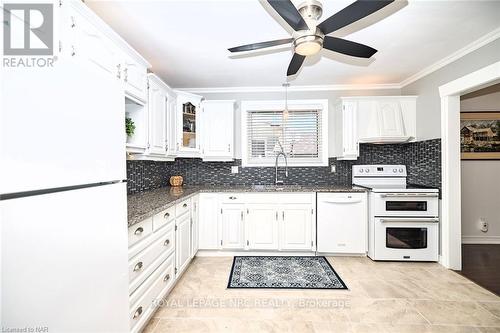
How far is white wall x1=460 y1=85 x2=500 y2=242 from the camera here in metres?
3.44

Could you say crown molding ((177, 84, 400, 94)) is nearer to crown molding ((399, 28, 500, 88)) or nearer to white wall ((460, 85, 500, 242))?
crown molding ((399, 28, 500, 88))

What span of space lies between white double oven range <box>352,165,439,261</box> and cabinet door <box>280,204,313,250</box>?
79 cm

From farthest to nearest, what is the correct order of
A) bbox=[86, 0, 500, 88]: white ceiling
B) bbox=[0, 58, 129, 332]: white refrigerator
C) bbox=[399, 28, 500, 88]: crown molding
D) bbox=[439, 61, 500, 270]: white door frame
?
bbox=[439, 61, 500, 270]: white door frame < bbox=[399, 28, 500, 88]: crown molding < bbox=[86, 0, 500, 88]: white ceiling < bbox=[0, 58, 129, 332]: white refrigerator

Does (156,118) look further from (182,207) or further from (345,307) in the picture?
(345,307)

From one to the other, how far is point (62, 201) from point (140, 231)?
85cm

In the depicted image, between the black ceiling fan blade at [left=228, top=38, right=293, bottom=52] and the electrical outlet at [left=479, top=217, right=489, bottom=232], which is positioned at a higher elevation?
the black ceiling fan blade at [left=228, top=38, right=293, bottom=52]

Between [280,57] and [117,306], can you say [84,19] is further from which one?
[280,57]

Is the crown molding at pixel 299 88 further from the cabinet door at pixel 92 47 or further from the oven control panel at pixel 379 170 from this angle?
the cabinet door at pixel 92 47

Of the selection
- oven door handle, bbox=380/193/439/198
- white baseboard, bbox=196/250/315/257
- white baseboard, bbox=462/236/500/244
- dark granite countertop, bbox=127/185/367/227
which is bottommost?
white baseboard, bbox=196/250/315/257

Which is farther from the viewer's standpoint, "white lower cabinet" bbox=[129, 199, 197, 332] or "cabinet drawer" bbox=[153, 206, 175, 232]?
"cabinet drawer" bbox=[153, 206, 175, 232]

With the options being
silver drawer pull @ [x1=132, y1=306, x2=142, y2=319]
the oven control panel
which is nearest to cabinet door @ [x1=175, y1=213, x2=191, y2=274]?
silver drawer pull @ [x1=132, y1=306, x2=142, y2=319]

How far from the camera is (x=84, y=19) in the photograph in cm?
129

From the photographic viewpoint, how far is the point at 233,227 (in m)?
3.08

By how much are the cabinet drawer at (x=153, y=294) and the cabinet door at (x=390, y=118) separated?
10.3ft
